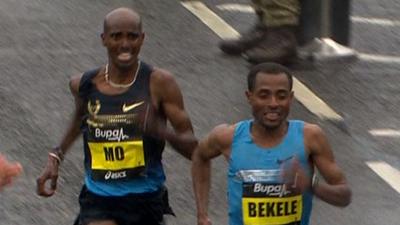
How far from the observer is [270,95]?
692 cm

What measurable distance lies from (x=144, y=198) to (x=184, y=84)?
4.91 meters

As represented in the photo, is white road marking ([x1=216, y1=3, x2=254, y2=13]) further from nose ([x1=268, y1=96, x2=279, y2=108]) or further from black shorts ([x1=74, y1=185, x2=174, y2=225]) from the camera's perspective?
nose ([x1=268, y1=96, x2=279, y2=108])

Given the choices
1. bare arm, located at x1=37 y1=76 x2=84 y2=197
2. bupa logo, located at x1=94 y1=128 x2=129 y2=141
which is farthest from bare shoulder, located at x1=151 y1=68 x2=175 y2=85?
bare arm, located at x1=37 y1=76 x2=84 y2=197

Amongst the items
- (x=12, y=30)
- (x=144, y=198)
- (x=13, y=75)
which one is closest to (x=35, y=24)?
(x=12, y=30)

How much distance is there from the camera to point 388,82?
43.5 ft

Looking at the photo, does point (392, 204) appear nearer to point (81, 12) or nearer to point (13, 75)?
point (13, 75)

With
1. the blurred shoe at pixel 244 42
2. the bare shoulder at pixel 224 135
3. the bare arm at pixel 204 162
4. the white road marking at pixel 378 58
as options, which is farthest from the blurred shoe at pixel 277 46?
the bare shoulder at pixel 224 135

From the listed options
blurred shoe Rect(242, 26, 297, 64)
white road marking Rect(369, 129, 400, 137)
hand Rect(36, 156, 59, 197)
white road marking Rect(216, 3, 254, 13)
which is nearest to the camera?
hand Rect(36, 156, 59, 197)

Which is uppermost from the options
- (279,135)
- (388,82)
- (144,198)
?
(279,135)

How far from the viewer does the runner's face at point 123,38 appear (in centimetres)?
757

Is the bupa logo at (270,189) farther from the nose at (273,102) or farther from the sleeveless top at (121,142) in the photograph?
the sleeveless top at (121,142)

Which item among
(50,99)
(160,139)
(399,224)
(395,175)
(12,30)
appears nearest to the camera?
(160,139)

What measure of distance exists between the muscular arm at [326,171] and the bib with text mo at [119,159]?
113 centimetres

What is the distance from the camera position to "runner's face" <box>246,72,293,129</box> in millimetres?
6871
